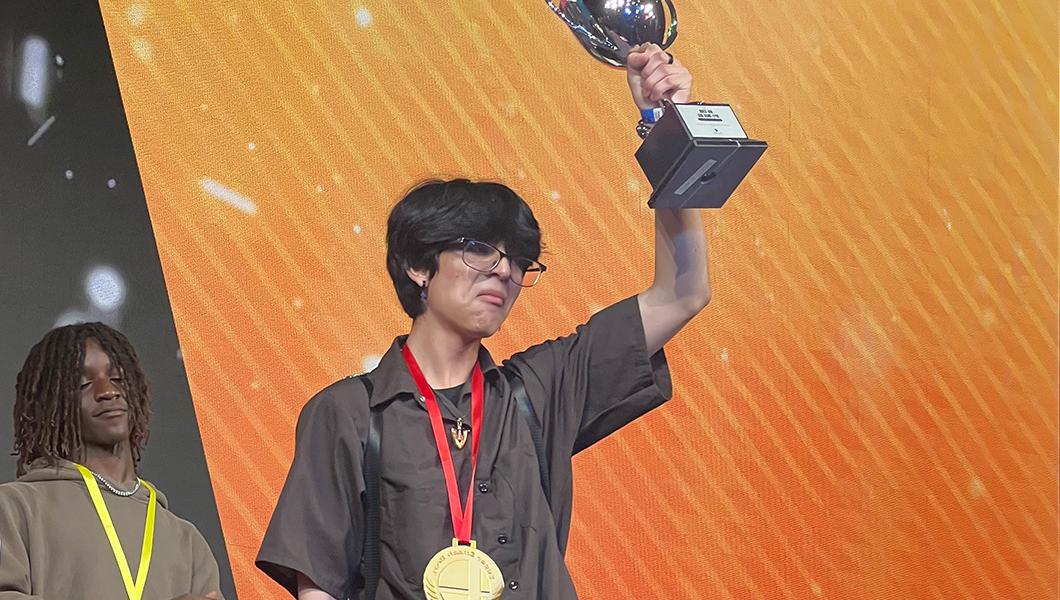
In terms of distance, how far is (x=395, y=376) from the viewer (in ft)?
6.27

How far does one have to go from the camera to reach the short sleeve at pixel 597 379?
197 centimetres

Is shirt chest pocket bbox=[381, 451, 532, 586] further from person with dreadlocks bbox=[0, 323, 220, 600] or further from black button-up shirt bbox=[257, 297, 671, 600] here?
person with dreadlocks bbox=[0, 323, 220, 600]

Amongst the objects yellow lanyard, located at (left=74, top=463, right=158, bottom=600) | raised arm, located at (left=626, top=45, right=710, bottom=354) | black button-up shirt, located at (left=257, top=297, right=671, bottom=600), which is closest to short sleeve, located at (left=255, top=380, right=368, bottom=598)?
black button-up shirt, located at (left=257, top=297, right=671, bottom=600)

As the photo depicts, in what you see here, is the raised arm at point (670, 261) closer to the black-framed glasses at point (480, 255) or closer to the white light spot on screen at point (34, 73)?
the black-framed glasses at point (480, 255)

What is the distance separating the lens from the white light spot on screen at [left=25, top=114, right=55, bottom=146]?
2.79 meters

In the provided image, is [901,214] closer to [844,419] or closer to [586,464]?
[844,419]

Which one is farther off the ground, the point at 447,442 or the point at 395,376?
the point at 395,376

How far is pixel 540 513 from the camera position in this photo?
1871 mm

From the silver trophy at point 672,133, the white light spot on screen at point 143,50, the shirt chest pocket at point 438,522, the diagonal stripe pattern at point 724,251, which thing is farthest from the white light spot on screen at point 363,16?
the shirt chest pocket at point 438,522

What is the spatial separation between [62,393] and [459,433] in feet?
2.97

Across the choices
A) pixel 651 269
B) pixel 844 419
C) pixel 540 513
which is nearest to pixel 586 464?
pixel 651 269

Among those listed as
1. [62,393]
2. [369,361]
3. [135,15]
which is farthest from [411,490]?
[135,15]

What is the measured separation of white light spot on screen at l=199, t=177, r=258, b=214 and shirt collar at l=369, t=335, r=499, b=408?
3.52ft

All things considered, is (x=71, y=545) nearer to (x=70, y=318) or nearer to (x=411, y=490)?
(x=70, y=318)
